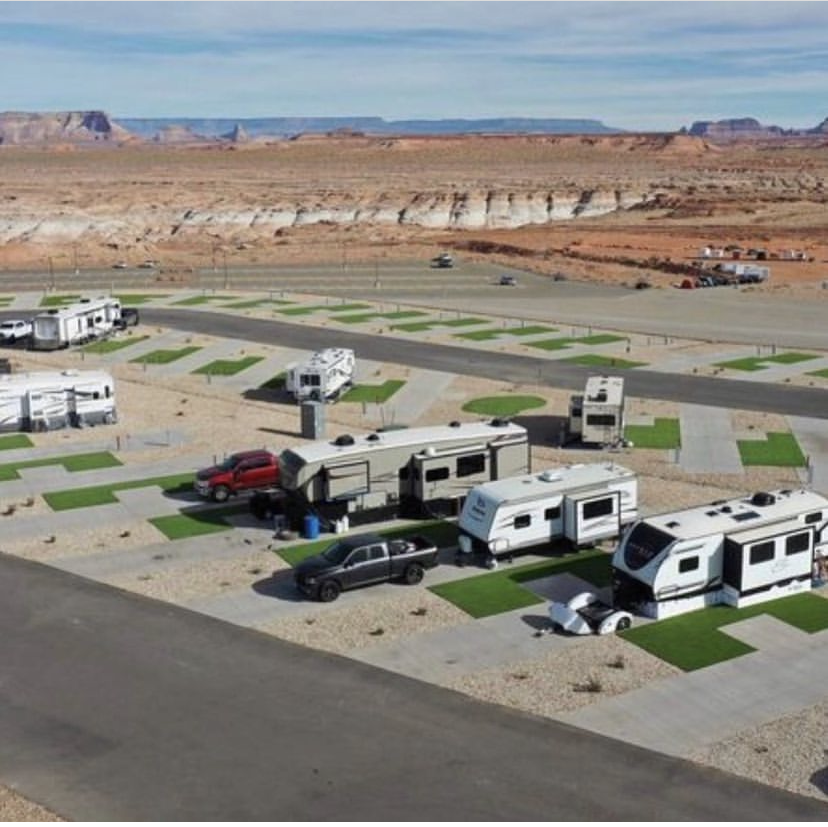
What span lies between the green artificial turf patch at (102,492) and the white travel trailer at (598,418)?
1417cm

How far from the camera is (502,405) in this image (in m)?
47.9

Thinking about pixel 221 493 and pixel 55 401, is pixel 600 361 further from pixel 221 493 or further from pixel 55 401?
pixel 221 493

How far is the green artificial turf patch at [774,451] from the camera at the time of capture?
38719mm

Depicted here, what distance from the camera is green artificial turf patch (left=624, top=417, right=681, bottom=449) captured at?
135ft

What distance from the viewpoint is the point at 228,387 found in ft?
171

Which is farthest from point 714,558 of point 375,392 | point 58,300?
point 58,300

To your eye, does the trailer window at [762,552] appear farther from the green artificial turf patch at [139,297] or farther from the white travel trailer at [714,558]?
the green artificial turf patch at [139,297]

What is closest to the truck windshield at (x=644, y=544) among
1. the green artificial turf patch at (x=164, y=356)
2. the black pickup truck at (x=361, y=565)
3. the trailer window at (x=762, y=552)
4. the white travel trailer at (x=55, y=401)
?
the trailer window at (x=762, y=552)

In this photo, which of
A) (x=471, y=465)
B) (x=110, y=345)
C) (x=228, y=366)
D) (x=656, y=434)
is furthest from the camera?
(x=110, y=345)

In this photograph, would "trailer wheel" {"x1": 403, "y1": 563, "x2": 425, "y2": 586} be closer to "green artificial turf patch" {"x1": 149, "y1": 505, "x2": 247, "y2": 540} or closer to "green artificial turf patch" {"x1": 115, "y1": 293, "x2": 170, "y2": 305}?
"green artificial turf patch" {"x1": 149, "y1": 505, "x2": 247, "y2": 540}

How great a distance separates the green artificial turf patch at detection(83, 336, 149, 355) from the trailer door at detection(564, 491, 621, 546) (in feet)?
123

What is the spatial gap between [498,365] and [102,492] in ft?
81.9

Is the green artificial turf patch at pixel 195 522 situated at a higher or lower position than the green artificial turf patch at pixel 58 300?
lower

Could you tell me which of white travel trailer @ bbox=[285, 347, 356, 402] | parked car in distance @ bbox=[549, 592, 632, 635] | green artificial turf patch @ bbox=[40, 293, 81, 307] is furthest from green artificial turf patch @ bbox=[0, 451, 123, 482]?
green artificial turf patch @ bbox=[40, 293, 81, 307]
